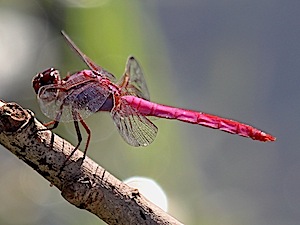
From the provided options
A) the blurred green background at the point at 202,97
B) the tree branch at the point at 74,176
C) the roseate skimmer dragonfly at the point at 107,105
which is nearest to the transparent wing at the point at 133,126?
the roseate skimmer dragonfly at the point at 107,105

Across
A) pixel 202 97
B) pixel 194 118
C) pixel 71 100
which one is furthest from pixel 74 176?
pixel 202 97

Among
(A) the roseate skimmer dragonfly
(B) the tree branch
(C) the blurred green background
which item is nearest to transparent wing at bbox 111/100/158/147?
(A) the roseate skimmer dragonfly

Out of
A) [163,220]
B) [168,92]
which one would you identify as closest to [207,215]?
[168,92]

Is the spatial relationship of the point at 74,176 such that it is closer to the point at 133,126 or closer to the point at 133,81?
the point at 133,126

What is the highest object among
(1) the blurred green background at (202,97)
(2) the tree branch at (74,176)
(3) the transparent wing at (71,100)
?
(1) the blurred green background at (202,97)

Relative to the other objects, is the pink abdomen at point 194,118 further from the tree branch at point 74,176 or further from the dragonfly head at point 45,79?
the tree branch at point 74,176

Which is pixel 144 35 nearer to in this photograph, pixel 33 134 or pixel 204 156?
pixel 33 134
